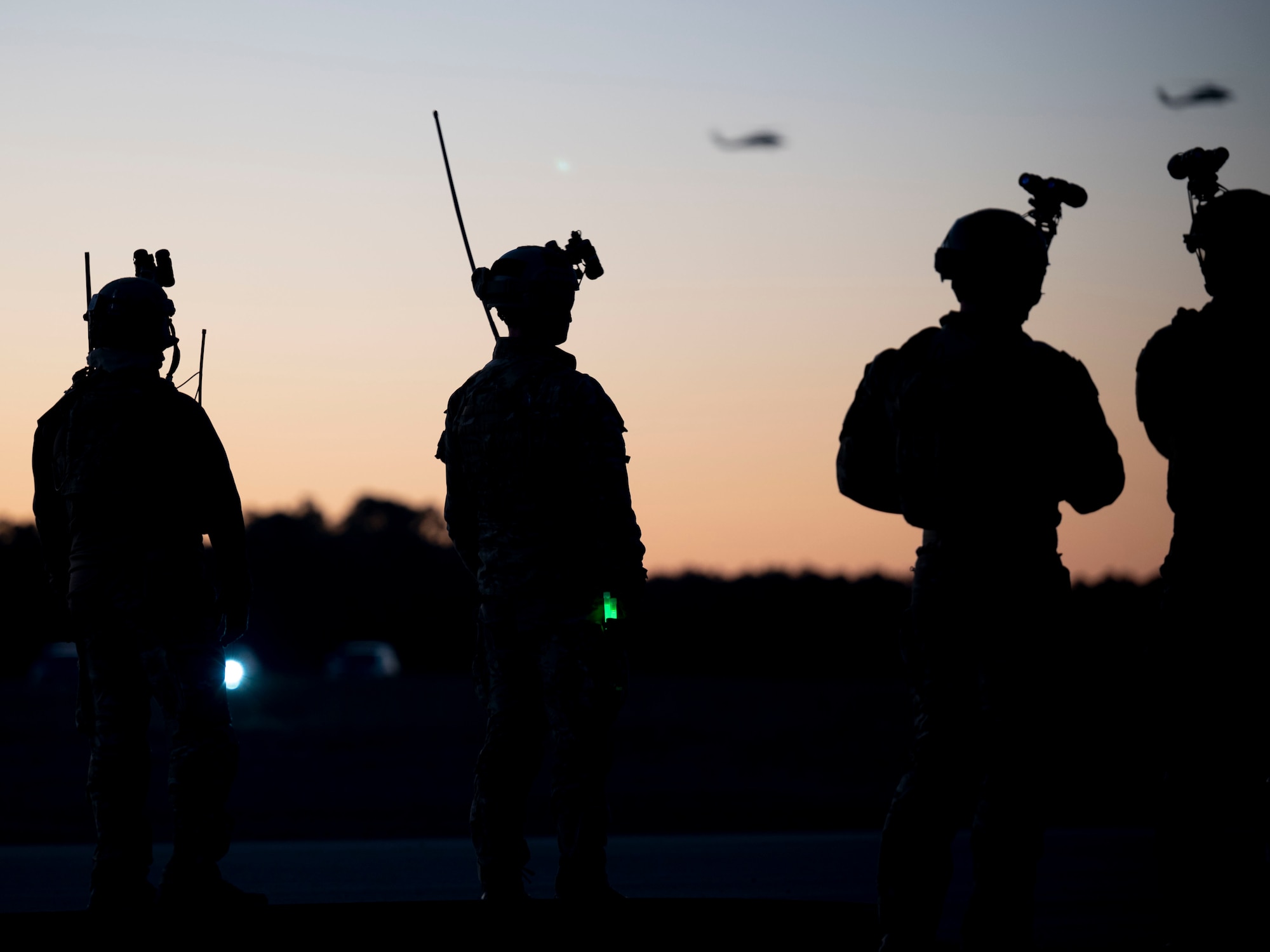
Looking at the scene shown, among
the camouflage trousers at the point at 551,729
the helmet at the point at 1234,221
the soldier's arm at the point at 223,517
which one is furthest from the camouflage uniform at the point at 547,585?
the helmet at the point at 1234,221

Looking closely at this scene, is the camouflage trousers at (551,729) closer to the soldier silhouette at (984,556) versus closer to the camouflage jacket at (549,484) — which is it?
the camouflage jacket at (549,484)

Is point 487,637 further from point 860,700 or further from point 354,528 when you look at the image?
point 354,528

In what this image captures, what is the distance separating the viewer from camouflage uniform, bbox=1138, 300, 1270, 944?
17.2 ft

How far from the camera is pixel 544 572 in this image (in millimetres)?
5914

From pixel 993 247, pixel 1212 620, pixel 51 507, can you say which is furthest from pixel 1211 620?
pixel 51 507

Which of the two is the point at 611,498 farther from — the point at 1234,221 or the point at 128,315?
the point at 1234,221

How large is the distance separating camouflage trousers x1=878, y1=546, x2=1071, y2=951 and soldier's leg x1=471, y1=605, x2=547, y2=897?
159cm

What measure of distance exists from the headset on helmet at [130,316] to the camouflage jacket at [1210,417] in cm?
343

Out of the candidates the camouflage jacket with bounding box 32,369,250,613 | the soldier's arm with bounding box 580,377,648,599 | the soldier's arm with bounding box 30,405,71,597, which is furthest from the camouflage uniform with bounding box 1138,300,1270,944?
the soldier's arm with bounding box 30,405,71,597

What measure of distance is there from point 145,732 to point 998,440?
127 inches

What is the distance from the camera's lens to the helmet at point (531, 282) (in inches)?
237

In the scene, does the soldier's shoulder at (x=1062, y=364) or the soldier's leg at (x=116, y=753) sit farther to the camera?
the soldier's leg at (x=116, y=753)

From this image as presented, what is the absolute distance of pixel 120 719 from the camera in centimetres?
602

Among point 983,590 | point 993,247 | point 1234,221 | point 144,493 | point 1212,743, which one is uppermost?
point 1234,221
